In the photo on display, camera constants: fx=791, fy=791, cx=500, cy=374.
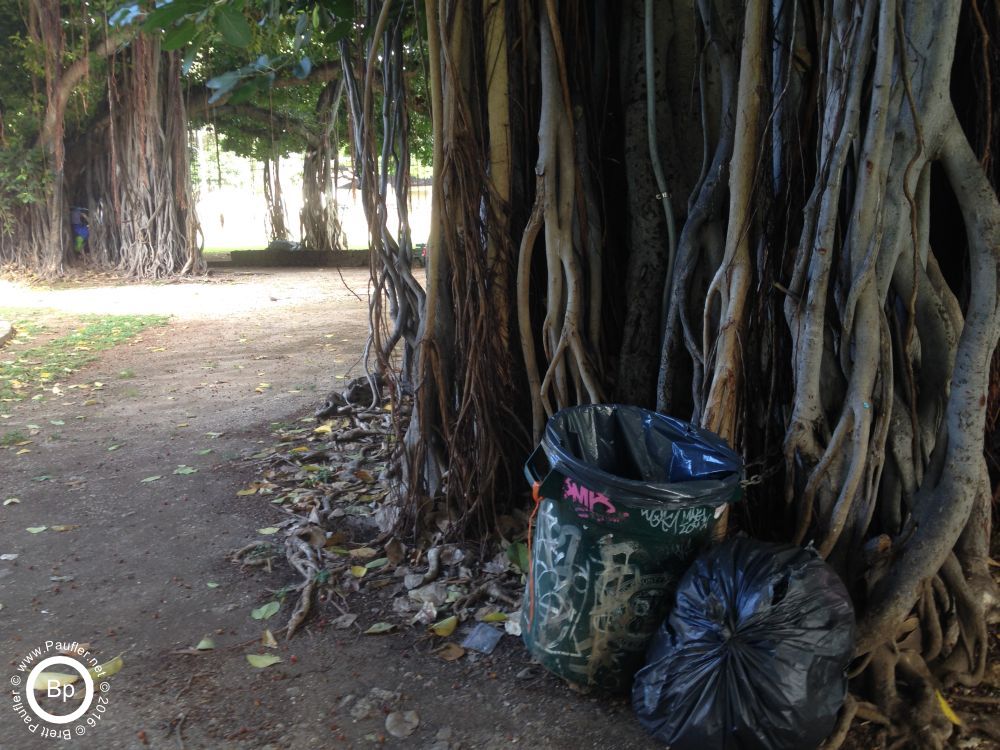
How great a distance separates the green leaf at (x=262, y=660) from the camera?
7.50 ft

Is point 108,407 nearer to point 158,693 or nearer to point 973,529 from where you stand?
point 158,693

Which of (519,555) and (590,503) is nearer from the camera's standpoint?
(590,503)

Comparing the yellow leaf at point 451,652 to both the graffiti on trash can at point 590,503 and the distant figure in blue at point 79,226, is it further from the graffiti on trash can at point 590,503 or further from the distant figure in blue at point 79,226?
the distant figure in blue at point 79,226

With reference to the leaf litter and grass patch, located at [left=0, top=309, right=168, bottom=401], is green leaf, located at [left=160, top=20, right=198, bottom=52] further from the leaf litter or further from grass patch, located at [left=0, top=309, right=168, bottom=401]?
grass patch, located at [left=0, top=309, right=168, bottom=401]

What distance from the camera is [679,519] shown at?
198cm

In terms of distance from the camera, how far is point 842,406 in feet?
7.56

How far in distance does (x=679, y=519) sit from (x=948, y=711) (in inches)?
33.9

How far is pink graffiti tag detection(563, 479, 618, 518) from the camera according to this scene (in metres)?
1.95

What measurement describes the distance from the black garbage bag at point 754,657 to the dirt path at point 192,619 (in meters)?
0.20

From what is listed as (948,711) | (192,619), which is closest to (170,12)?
(192,619)

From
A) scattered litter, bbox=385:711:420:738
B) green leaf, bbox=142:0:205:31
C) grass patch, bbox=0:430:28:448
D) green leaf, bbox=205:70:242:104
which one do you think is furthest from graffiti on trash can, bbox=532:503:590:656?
grass patch, bbox=0:430:28:448

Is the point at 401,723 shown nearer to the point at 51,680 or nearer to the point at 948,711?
the point at 51,680

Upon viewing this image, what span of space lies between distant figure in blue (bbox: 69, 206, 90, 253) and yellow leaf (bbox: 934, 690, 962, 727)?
14.8m

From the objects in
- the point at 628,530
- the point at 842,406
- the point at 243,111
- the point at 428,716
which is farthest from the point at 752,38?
the point at 243,111
